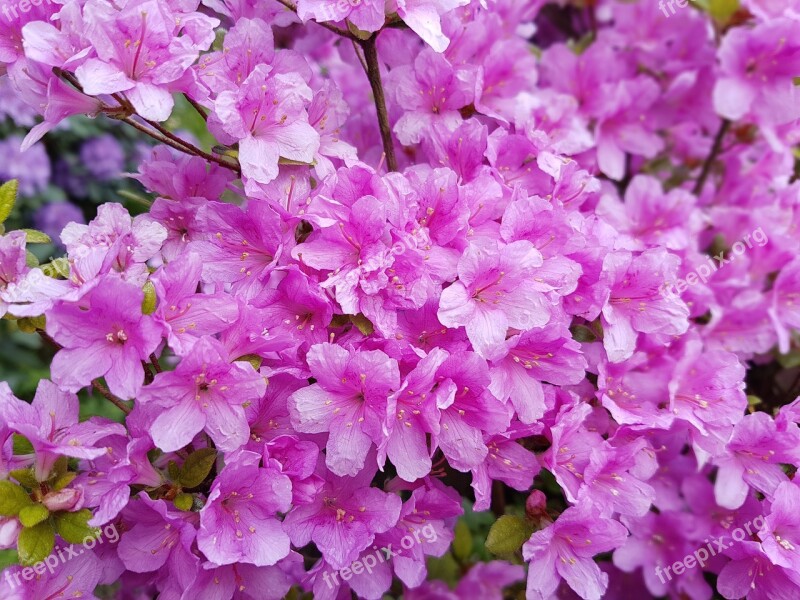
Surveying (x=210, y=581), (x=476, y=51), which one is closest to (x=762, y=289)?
(x=476, y=51)

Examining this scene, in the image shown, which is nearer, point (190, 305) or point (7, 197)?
point (190, 305)

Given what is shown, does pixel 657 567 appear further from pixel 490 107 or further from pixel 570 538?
pixel 490 107

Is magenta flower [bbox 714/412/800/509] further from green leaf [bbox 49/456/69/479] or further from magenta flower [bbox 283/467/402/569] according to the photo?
green leaf [bbox 49/456/69/479]

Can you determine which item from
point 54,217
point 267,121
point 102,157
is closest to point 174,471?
point 267,121

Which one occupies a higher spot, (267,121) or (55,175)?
(267,121)

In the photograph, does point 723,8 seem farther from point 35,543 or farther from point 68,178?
point 68,178
